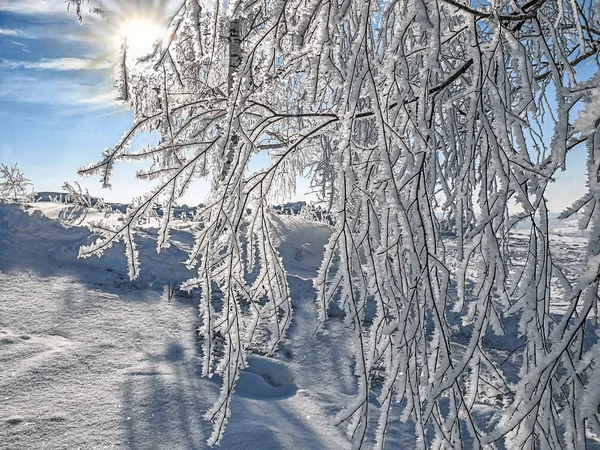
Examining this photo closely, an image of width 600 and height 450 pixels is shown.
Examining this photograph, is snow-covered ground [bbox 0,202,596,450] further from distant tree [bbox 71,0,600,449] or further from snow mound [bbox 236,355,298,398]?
distant tree [bbox 71,0,600,449]

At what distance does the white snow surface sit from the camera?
2.29m

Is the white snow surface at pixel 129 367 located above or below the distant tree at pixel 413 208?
below

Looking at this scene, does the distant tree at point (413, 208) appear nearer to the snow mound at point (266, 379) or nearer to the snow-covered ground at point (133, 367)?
the snow-covered ground at point (133, 367)

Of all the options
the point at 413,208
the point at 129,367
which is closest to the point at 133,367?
the point at 129,367

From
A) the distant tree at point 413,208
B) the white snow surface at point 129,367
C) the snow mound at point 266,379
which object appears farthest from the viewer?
the snow mound at point 266,379

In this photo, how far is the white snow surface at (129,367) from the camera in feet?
7.53

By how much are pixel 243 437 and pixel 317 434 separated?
0.41m

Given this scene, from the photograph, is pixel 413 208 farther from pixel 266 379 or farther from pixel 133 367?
pixel 133 367

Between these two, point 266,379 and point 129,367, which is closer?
point 129,367

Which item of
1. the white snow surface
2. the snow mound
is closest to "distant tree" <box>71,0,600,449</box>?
the white snow surface

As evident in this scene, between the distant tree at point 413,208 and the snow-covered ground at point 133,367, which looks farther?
the snow-covered ground at point 133,367

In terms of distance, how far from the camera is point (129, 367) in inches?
120

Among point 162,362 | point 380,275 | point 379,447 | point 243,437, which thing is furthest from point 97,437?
point 380,275

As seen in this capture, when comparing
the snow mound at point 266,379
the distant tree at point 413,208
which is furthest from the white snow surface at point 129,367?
the distant tree at point 413,208
